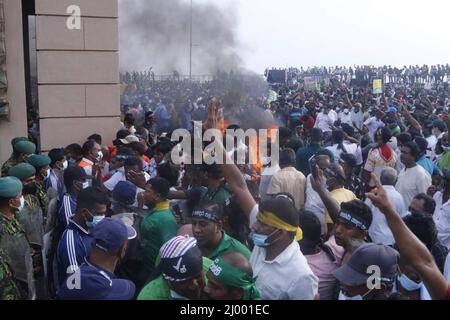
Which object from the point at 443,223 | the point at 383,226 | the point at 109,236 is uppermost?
the point at 109,236

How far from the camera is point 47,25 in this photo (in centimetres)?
861

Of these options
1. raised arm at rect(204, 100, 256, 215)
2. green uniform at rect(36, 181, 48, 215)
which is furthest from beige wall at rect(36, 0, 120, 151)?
raised arm at rect(204, 100, 256, 215)

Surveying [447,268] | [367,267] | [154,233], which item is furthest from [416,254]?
[154,233]

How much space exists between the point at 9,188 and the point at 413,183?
14.3 feet

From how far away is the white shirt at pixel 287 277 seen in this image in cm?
323

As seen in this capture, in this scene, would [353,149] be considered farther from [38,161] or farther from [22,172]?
[22,172]

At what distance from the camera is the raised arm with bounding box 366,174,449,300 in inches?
112

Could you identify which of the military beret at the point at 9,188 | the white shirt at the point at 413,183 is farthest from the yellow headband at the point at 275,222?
the white shirt at the point at 413,183

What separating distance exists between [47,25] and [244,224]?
555 centimetres

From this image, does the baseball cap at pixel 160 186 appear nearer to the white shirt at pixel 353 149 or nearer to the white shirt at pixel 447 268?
the white shirt at pixel 447 268

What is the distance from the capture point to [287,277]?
329 centimetres

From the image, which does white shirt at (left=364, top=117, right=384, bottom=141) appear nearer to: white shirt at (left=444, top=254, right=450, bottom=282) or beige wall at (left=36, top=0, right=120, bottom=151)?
beige wall at (left=36, top=0, right=120, bottom=151)

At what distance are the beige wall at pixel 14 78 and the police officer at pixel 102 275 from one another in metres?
5.87
